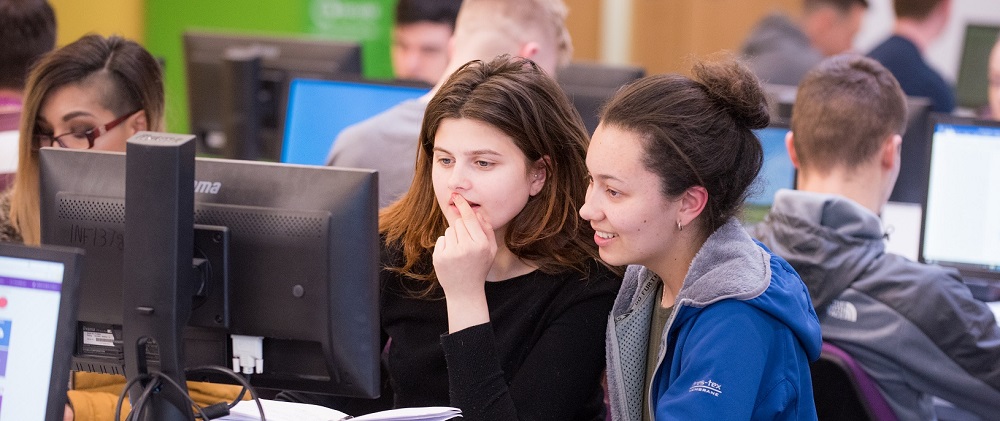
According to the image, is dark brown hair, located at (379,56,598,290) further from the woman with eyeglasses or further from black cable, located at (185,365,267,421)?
the woman with eyeglasses

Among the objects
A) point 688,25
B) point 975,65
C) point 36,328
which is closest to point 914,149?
point 975,65

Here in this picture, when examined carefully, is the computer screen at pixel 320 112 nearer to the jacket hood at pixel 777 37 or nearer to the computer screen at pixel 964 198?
the computer screen at pixel 964 198

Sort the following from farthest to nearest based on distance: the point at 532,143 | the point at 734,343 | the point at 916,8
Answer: the point at 916,8, the point at 532,143, the point at 734,343

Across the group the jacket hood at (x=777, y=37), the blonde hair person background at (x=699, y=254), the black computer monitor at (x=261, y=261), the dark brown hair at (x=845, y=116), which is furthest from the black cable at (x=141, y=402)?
the jacket hood at (x=777, y=37)

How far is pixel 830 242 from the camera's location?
6.45ft

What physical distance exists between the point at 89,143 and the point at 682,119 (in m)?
1.19

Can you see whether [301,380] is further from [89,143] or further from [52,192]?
[89,143]

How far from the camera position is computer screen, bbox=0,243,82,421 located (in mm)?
1228

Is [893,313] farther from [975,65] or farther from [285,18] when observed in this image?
[285,18]

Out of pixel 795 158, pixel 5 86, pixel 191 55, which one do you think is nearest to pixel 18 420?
pixel 795 158

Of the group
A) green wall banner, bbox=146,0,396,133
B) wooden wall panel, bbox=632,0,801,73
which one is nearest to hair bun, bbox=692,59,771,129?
green wall banner, bbox=146,0,396,133

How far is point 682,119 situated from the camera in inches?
56.6

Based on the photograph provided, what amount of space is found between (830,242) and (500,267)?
0.66 metres

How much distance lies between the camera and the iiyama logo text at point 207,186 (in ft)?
4.69
